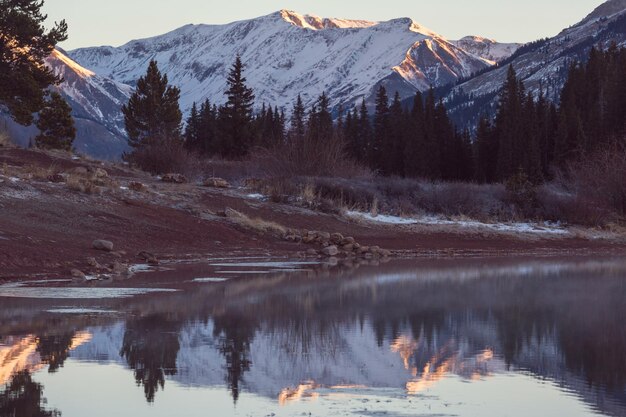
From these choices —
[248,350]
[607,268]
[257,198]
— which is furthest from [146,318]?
[257,198]

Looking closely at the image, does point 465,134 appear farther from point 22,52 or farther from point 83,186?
point 83,186

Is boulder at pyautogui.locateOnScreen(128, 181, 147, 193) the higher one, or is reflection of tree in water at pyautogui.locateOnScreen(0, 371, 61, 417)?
boulder at pyautogui.locateOnScreen(128, 181, 147, 193)

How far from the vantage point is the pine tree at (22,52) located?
4397 centimetres

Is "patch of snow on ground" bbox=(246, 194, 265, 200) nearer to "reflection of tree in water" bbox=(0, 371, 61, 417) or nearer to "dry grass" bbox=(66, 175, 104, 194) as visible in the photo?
"dry grass" bbox=(66, 175, 104, 194)

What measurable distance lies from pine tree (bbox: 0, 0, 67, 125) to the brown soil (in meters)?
2.77

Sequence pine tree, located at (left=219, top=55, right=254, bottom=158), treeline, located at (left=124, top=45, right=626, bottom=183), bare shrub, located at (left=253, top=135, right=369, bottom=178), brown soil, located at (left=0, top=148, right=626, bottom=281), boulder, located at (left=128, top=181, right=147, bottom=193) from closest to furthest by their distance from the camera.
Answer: brown soil, located at (left=0, top=148, right=626, bottom=281)
boulder, located at (left=128, top=181, right=147, bottom=193)
bare shrub, located at (left=253, top=135, right=369, bottom=178)
treeline, located at (left=124, top=45, right=626, bottom=183)
pine tree, located at (left=219, top=55, right=254, bottom=158)

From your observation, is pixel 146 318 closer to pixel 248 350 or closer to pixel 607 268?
pixel 248 350

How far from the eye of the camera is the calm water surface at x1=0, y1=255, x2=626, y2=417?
9.75 meters

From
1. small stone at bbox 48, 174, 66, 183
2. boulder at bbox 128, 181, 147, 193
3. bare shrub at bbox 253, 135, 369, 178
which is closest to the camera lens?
small stone at bbox 48, 174, 66, 183

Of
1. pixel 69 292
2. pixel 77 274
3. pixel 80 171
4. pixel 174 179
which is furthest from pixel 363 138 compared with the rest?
pixel 69 292

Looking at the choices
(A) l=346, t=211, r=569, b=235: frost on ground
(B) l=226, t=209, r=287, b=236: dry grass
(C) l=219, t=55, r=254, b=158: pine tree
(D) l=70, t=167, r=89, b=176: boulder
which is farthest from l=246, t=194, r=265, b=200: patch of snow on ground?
(C) l=219, t=55, r=254, b=158: pine tree

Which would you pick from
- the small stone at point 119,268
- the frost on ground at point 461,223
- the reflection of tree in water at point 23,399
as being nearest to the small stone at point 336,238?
the frost on ground at point 461,223

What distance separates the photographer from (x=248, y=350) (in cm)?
1277

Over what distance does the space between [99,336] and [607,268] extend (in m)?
17.4
